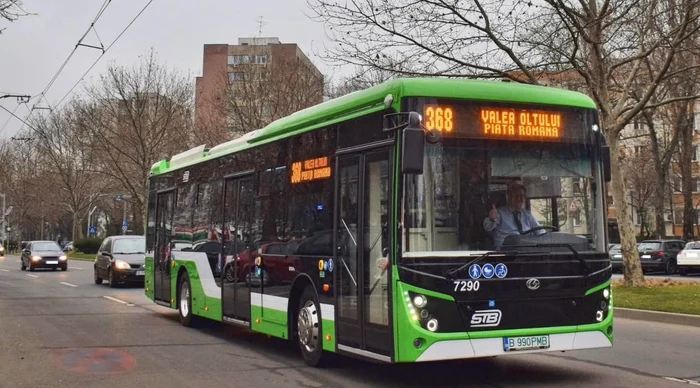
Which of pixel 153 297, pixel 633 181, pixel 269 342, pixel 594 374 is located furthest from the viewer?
pixel 633 181

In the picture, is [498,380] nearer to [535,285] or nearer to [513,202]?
[535,285]

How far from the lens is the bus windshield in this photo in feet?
24.0

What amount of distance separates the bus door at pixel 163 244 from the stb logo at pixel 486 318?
27.8 ft

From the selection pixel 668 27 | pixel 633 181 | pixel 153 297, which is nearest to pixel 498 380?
pixel 153 297

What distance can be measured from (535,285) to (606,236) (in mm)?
1087

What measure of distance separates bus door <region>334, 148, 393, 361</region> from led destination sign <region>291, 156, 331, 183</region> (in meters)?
0.35

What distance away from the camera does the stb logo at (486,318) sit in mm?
A: 7391

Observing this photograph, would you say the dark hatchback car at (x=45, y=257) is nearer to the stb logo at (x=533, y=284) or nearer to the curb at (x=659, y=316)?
the curb at (x=659, y=316)

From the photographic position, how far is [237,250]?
37.4 ft

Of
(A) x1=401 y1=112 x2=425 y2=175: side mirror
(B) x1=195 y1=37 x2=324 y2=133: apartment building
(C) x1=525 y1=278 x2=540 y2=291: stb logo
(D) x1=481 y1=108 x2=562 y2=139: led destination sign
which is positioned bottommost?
(C) x1=525 y1=278 x2=540 y2=291: stb logo

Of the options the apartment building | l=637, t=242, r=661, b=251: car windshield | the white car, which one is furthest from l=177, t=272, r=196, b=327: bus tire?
l=637, t=242, r=661, b=251: car windshield

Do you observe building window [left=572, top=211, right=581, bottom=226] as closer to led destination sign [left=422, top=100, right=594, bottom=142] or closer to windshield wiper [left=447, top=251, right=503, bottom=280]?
led destination sign [left=422, top=100, right=594, bottom=142]

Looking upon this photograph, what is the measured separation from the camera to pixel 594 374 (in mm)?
8664

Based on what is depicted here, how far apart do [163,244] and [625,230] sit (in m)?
11.3
